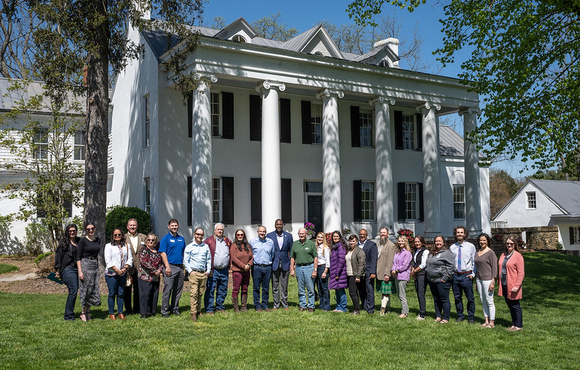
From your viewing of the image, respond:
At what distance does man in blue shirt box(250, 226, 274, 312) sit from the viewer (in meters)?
11.2

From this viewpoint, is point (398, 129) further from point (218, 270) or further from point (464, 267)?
point (218, 270)

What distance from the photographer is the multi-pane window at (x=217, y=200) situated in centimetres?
2008

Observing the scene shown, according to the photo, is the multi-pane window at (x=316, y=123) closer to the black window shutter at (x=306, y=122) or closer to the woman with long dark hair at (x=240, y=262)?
the black window shutter at (x=306, y=122)

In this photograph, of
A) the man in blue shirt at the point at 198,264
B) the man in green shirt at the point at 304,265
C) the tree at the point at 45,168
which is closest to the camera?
the man in blue shirt at the point at 198,264

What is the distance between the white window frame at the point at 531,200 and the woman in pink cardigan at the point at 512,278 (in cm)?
3662

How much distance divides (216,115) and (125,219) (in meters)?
5.12

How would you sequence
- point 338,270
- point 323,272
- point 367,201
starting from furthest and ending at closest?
point 367,201, point 323,272, point 338,270

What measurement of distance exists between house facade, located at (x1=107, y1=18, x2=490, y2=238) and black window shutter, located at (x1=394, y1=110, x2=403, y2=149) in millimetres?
52

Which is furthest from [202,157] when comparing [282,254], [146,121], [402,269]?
[402,269]

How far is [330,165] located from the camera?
20359 millimetres

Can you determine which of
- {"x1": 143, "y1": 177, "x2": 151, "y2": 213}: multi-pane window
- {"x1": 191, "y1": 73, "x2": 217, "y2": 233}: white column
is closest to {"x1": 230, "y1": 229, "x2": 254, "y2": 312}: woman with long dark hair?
{"x1": 191, "y1": 73, "x2": 217, "y2": 233}: white column

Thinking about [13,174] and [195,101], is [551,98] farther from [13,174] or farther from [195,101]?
[13,174]

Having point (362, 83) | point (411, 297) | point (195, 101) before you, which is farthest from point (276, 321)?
point (362, 83)

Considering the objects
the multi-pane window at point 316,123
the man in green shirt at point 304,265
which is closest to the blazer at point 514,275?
the man in green shirt at point 304,265
